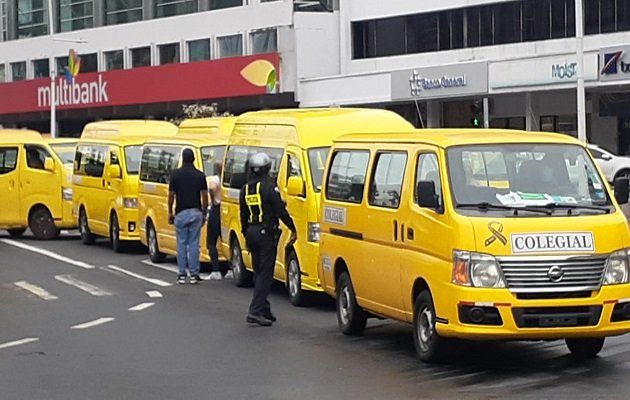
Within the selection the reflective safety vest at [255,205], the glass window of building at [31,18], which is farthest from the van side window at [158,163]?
the glass window of building at [31,18]

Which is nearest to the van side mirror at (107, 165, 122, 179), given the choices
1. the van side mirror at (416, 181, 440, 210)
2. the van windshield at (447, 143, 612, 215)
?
the van windshield at (447, 143, 612, 215)

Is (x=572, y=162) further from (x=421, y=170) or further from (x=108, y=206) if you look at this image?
(x=108, y=206)

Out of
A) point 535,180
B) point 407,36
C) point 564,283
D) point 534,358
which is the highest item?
point 407,36

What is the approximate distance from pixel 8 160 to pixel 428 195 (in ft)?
60.0

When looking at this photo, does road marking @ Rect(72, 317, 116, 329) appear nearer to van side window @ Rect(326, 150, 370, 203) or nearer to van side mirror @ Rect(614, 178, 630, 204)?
van side window @ Rect(326, 150, 370, 203)

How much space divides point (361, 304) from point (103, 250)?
13.0 m

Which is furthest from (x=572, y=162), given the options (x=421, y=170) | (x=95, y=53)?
(x=95, y=53)

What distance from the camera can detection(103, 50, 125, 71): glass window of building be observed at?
216 feet

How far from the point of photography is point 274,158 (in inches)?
644

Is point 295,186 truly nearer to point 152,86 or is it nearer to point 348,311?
point 348,311

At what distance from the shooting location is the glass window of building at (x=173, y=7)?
61.8m

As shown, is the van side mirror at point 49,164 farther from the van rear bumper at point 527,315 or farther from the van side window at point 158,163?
the van rear bumper at point 527,315

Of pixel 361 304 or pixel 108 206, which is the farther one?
pixel 108 206

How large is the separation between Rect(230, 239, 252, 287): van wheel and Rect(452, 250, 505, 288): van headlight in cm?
775
